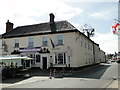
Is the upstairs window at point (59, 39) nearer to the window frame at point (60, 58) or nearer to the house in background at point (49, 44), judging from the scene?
the house in background at point (49, 44)

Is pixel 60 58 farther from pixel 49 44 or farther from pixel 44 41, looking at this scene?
pixel 44 41

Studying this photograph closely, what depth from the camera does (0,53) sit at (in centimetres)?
3097

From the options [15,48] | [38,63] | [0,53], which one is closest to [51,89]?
[38,63]

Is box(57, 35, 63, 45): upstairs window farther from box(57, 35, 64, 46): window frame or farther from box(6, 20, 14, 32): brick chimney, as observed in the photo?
box(6, 20, 14, 32): brick chimney

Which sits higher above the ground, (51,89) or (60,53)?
(60,53)

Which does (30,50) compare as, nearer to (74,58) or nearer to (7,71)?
(74,58)

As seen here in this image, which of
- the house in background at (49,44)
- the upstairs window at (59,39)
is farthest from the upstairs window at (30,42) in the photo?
the upstairs window at (59,39)

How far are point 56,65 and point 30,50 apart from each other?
5659 mm

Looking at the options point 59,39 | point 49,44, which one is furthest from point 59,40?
point 49,44

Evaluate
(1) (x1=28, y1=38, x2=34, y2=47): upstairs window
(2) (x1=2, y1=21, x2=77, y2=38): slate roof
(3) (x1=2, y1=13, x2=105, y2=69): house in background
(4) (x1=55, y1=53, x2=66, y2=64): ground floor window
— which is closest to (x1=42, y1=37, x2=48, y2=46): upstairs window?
(3) (x1=2, y1=13, x2=105, y2=69): house in background

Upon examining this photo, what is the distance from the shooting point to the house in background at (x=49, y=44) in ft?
81.5

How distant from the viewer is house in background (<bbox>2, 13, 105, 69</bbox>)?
24.8m

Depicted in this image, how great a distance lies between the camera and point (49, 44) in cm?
2658

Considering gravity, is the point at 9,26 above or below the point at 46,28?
above
